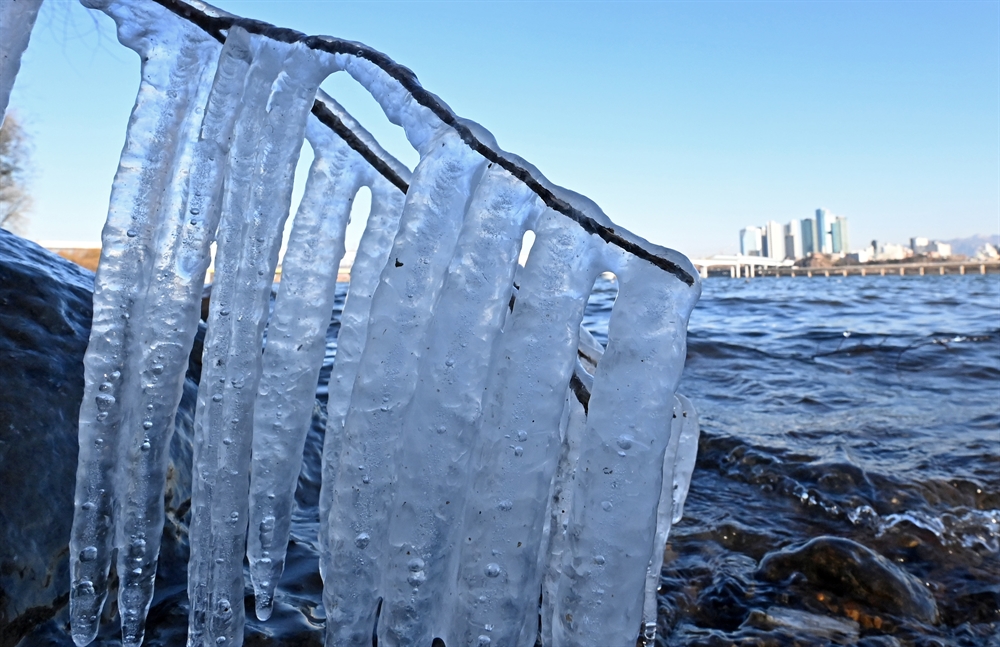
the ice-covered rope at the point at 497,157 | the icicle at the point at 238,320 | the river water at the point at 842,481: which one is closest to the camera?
the ice-covered rope at the point at 497,157

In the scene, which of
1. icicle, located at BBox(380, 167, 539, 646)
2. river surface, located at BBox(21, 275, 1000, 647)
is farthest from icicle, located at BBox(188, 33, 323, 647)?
river surface, located at BBox(21, 275, 1000, 647)

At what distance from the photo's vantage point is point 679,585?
3105 millimetres

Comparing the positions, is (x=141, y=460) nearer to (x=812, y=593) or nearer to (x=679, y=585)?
(x=679, y=585)

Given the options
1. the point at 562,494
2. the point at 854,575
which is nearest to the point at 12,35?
the point at 562,494

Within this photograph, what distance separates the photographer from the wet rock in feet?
8.86

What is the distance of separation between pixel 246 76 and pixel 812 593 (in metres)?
3.24

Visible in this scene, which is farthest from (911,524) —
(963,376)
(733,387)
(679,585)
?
(963,376)

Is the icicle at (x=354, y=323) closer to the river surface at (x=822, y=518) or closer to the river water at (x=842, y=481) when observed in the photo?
the river surface at (x=822, y=518)

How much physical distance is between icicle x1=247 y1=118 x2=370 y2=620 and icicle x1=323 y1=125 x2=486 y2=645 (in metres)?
0.45

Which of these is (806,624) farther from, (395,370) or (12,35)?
(12,35)

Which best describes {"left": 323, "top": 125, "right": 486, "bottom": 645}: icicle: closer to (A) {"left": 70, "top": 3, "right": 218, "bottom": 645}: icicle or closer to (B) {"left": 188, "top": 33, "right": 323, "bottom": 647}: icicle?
(B) {"left": 188, "top": 33, "right": 323, "bottom": 647}: icicle

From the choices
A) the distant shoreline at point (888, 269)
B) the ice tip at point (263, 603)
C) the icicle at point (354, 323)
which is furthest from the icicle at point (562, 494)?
the distant shoreline at point (888, 269)

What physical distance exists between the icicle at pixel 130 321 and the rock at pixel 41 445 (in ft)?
1.34

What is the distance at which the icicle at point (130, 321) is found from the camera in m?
1.54
